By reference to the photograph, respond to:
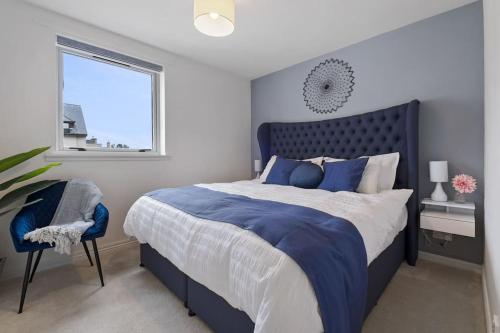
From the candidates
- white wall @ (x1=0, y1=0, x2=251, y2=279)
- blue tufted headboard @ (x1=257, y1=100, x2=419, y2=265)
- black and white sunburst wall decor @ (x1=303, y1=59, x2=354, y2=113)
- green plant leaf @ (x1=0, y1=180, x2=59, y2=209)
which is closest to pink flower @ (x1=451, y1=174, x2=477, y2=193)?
blue tufted headboard @ (x1=257, y1=100, x2=419, y2=265)

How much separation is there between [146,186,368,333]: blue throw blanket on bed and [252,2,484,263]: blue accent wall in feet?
5.72

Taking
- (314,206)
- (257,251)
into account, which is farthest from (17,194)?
(314,206)

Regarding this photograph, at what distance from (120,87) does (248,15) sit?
177cm

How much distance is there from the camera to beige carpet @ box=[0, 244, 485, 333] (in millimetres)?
1448

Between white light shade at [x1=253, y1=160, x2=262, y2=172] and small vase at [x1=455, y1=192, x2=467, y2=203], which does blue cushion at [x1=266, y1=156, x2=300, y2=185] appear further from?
small vase at [x1=455, y1=192, x2=467, y2=203]

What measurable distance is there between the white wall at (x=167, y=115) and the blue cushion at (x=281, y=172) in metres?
1.05

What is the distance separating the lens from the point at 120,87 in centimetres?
286

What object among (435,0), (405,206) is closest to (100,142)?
(405,206)

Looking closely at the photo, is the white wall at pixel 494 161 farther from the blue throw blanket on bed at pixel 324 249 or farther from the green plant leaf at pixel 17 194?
the green plant leaf at pixel 17 194

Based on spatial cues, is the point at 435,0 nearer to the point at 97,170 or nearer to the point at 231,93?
the point at 231,93

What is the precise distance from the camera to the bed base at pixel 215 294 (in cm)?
121

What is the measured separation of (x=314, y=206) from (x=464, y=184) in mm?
1492

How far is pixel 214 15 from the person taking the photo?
1755 millimetres

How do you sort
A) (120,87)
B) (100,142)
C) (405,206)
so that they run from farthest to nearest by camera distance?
(120,87)
(100,142)
(405,206)
